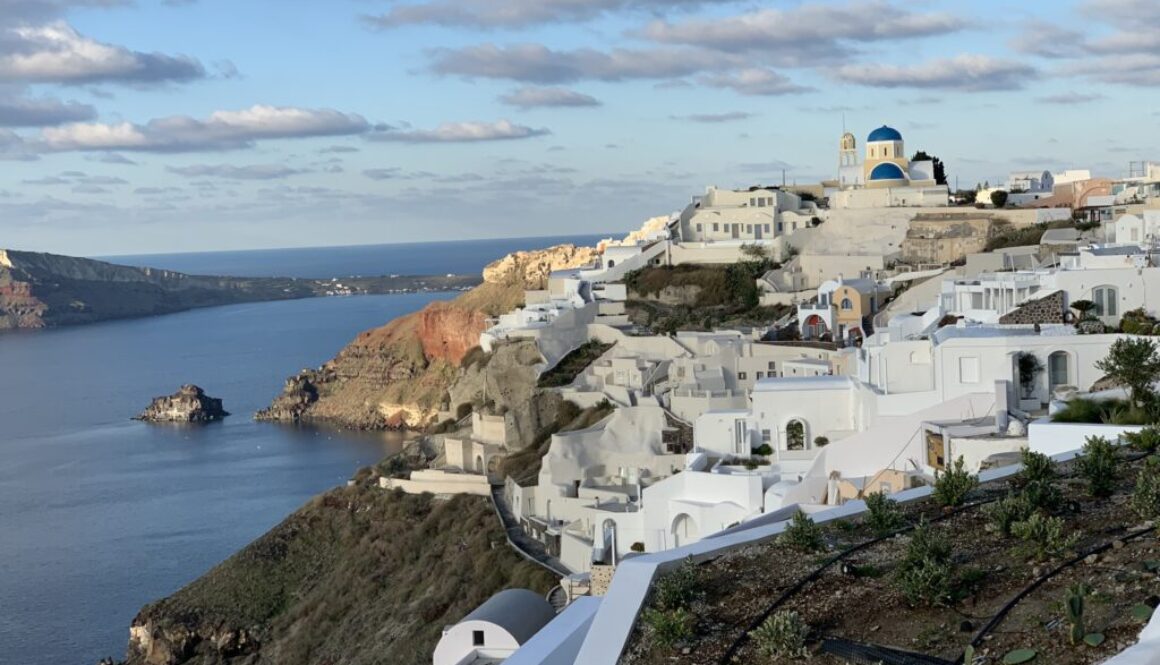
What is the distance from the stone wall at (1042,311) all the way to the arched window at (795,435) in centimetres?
283

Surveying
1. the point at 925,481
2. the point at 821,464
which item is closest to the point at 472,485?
the point at 821,464

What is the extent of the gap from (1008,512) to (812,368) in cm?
1587

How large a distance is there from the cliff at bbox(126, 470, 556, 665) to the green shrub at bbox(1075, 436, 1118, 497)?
12.3 metres

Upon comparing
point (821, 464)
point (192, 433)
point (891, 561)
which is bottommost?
point (192, 433)

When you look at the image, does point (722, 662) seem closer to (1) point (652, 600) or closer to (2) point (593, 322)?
(1) point (652, 600)

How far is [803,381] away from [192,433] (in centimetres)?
4403

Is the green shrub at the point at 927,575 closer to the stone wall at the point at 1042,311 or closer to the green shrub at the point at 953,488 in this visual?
the green shrub at the point at 953,488

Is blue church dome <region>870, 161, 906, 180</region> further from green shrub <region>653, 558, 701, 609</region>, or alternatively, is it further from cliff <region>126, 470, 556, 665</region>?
green shrub <region>653, 558, 701, 609</region>

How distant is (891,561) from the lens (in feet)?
23.5

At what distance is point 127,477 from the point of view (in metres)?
48.1

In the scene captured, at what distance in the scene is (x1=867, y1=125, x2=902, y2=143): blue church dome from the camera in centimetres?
4006

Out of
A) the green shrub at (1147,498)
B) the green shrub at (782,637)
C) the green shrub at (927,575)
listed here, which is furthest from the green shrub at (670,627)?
the green shrub at (1147,498)

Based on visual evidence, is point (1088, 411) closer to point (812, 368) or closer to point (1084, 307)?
point (1084, 307)

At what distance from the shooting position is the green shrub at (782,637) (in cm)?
612
